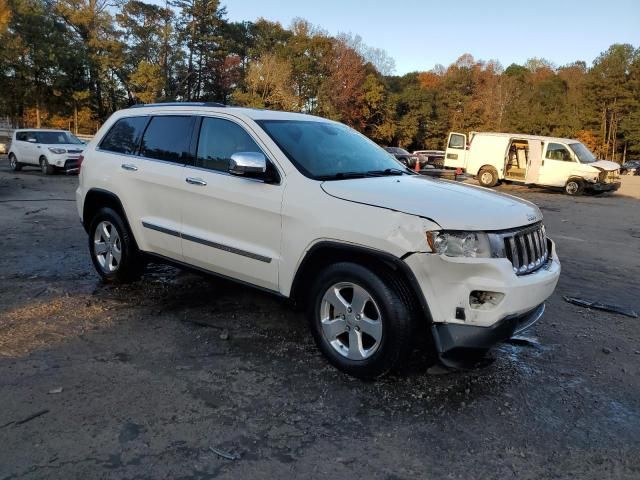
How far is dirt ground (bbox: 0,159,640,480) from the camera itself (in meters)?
2.69

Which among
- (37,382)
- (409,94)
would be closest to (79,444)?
(37,382)

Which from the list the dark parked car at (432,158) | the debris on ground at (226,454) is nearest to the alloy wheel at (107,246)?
the debris on ground at (226,454)

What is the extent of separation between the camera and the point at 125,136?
536 cm

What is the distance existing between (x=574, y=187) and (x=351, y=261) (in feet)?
63.1

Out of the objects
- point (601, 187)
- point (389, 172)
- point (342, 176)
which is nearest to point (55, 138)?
point (389, 172)

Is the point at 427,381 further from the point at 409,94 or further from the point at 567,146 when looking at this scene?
the point at 409,94

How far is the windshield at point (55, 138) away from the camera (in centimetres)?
1962

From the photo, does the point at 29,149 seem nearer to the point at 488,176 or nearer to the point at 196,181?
the point at 488,176

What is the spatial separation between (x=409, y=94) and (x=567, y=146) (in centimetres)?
4891

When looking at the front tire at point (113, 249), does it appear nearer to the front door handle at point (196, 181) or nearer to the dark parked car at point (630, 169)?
the front door handle at point (196, 181)

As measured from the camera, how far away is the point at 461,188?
397 cm

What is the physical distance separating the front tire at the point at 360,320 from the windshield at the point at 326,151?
2.70 feet

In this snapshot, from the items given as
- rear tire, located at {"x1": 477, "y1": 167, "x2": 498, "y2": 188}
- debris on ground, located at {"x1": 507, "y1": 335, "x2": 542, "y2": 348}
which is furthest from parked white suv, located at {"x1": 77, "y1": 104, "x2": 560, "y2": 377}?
rear tire, located at {"x1": 477, "y1": 167, "x2": 498, "y2": 188}

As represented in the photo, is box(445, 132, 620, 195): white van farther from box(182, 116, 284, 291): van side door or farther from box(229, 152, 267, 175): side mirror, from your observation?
box(229, 152, 267, 175): side mirror
